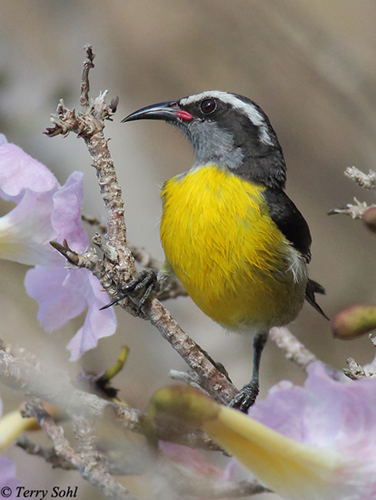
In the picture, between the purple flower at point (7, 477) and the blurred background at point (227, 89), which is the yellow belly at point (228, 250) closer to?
the purple flower at point (7, 477)

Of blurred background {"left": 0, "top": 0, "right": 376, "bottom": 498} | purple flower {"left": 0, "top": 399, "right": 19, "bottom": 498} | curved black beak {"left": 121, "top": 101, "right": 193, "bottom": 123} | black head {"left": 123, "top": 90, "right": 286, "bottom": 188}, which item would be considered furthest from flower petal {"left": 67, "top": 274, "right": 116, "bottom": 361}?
blurred background {"left": 0, "top": 0, "right": 376, "bottom": 498}

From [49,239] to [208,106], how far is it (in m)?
1.50

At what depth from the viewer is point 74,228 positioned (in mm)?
1221

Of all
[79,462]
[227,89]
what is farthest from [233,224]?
[227,89]

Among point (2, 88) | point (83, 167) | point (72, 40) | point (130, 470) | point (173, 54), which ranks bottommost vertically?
point (130, 470)

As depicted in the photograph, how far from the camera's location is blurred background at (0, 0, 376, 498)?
3.80 meters

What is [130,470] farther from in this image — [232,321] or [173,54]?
[173,54]

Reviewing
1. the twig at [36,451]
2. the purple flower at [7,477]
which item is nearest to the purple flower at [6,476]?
the purple flower at [7,477]

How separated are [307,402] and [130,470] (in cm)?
34

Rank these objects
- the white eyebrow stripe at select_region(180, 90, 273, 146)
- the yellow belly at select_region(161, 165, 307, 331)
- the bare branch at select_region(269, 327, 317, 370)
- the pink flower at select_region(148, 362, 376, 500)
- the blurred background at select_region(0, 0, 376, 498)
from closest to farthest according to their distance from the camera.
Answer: the pink flower at select_region(148, 362, 376, 500) < the bare branch at select_region(269, 327, 317, 370) < the yellow belly at select_region(161, 165, 307, 331) < the white eyebrow stripe at select_region(180, 90, 273, 146) < the blurred background at select_region(0, 0, 376, 498)

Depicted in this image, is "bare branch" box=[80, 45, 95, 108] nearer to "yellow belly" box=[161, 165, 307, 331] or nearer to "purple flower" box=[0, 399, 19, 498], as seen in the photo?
"purple flower" box=[0, 399, 19, 498]

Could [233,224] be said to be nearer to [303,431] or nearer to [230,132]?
[230,132]

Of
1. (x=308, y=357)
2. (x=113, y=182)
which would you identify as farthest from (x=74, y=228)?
(x=308, y=357)

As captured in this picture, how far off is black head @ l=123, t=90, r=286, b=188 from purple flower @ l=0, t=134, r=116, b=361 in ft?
3.71
